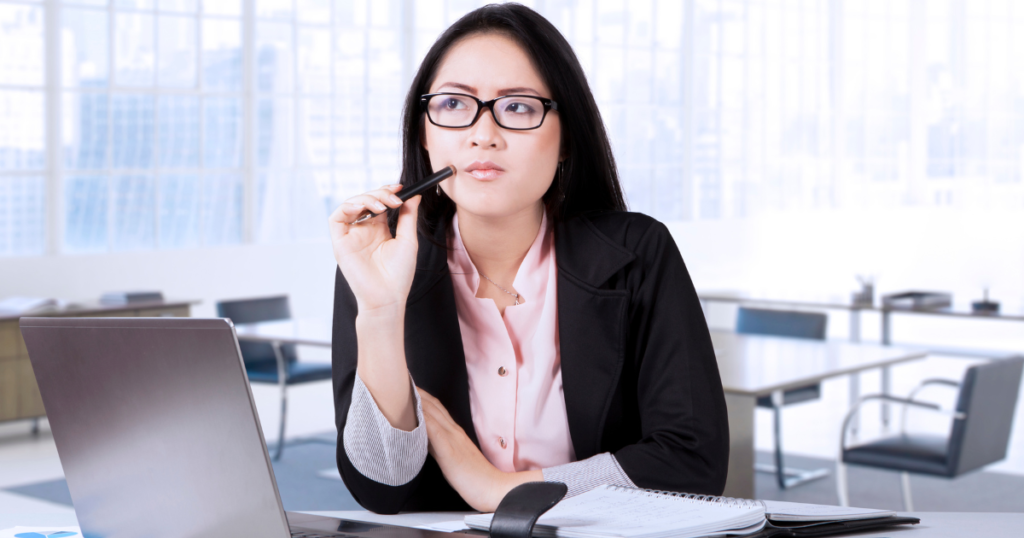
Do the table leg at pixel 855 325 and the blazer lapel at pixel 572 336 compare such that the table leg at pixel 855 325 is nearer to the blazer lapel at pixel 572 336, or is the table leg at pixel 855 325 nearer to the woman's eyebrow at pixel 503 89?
the blazer lapel at pixel 572 336

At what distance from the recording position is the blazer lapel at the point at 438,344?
5.12ft

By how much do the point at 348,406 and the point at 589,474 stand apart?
37 cm

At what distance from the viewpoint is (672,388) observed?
148cm

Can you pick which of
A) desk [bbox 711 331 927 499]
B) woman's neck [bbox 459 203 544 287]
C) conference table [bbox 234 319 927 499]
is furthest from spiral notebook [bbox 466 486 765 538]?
desk [bbox 711 331 927 499]

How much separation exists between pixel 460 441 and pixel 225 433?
0.57 meters

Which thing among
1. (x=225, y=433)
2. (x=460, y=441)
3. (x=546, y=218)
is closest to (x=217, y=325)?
(x=225, y=433)

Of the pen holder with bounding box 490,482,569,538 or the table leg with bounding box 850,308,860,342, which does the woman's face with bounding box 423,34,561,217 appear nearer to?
the pen holder with bounding box 490,482,569,538

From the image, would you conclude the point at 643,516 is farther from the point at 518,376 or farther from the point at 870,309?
the point at 870,309

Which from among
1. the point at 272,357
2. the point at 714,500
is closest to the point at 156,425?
the point at 714,500

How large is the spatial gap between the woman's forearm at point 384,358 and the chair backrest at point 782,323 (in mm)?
3667

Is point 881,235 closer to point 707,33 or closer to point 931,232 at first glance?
point 931,232

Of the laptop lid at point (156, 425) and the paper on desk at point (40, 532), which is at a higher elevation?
the laptop lid at point (156, 425)

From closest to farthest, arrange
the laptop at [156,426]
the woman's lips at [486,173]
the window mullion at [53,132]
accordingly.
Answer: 1. the laptop at [156,426]
2. the woman's lips at [486,173]
3. the window mullion at [53,132]

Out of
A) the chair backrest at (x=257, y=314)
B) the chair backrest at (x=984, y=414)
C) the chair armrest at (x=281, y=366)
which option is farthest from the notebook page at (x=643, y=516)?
the chair backrest at (x=257, y=314)
